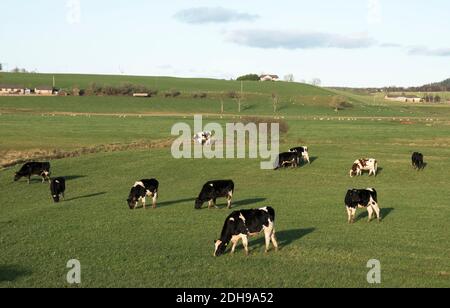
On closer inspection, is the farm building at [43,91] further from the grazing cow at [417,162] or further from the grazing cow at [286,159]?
the grazing cow at [417,162]

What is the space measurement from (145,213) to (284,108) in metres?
116

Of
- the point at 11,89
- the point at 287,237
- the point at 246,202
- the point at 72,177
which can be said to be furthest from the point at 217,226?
the point at 11,89

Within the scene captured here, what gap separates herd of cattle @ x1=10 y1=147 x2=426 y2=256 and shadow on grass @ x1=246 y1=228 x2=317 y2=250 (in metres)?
0.44

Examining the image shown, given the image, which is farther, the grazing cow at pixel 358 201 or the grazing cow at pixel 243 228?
the grazing cow at pixel 358 201

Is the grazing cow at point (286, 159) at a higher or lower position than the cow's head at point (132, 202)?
higher

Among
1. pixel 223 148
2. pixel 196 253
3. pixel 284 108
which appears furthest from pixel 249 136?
pixel 284 108

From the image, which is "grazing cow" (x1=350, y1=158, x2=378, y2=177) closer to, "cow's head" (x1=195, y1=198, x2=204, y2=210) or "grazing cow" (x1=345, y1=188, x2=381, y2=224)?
"grazing cow" (x1=345, y1=188, x2=381, y2=224)

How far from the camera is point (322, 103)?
479 ft

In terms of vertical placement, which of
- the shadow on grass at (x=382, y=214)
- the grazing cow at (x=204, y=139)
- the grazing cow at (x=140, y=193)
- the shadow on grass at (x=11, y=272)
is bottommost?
the shadow on grass at (x=11, y=272)

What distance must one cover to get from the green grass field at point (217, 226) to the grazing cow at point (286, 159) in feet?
4.05

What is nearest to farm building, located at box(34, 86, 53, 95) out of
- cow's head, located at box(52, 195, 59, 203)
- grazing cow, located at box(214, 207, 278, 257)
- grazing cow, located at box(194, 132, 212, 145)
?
grazing cow, located at box(194, 132, 212, 145)

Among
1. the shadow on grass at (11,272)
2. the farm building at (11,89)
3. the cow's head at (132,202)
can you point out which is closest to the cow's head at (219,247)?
the shadow on grass at (11,272)

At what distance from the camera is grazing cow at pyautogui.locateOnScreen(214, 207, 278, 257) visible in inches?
653

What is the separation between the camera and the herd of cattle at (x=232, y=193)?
54.6 feet
